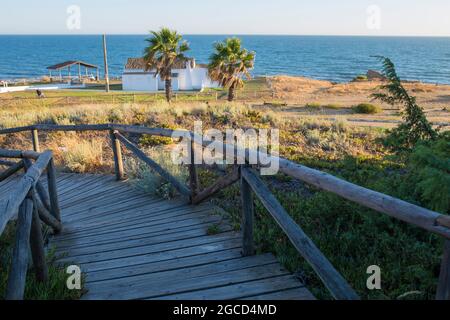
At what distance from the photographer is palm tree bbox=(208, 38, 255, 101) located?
3123 centimetres

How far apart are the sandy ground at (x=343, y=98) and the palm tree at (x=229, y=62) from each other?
146 inches

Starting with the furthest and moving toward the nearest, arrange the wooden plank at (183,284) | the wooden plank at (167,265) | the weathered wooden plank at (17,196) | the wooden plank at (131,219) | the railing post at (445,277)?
the wooden plank at (131,219)
the wooden plank at (167,265)
the wooden plank at (183,284)
the weathered wooden plank at (17,196)
the railing post at (445,277)

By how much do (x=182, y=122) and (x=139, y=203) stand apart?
8182 mm

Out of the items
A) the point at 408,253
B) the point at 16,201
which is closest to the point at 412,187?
the point at 408,253

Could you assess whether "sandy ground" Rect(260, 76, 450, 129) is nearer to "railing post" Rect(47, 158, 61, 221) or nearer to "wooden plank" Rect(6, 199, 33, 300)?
"railing post" Rect(47, 158, 61, 221)

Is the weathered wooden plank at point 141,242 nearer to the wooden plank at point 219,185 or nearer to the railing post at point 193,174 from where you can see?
the wooden plank at point 219,185

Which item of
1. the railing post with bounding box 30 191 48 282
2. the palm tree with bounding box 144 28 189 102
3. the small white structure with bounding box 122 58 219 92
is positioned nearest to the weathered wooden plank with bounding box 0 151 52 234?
the railing post with bounding box 30 191 48 282

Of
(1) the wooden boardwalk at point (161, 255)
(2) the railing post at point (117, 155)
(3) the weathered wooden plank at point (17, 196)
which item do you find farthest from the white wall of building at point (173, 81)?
(3) the weathered wooden plank at point (17, 196)

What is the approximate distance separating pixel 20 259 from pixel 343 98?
41.3m

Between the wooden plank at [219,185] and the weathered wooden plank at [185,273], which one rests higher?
the wooden plank at [219,185]

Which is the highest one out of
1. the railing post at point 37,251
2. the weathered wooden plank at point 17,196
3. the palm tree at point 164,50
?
the palm tree at point 164,50

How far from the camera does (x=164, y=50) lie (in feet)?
106

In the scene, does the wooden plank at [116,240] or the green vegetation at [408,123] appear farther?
the green vegetation at [408,123]

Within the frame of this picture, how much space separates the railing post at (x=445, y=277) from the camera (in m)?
2.13
